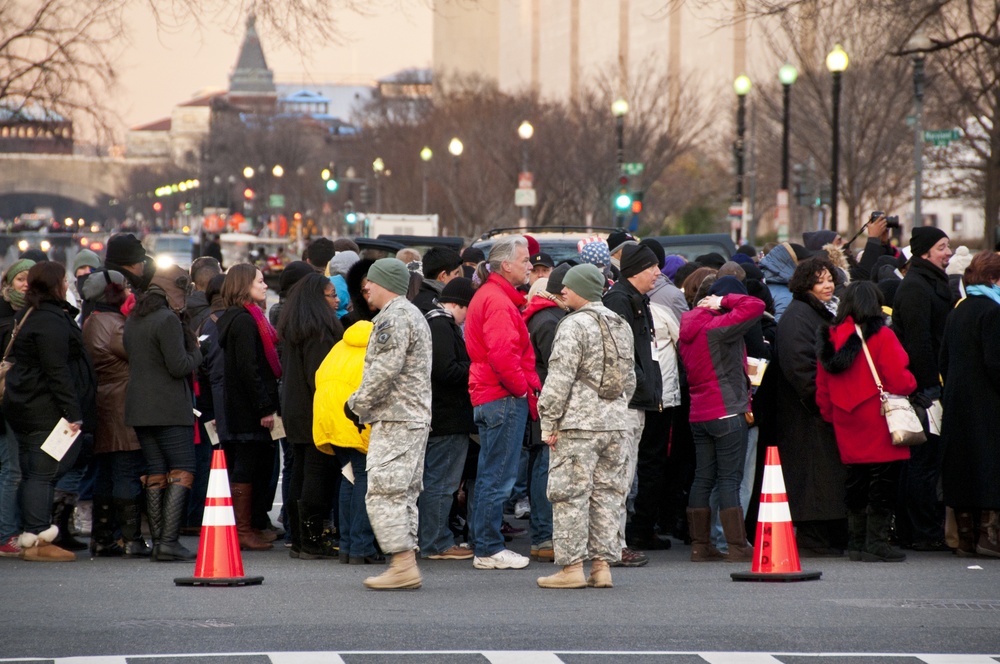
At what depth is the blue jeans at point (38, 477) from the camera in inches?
420

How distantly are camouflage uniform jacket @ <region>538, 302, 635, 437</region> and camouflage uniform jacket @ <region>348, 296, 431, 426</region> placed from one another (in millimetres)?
773

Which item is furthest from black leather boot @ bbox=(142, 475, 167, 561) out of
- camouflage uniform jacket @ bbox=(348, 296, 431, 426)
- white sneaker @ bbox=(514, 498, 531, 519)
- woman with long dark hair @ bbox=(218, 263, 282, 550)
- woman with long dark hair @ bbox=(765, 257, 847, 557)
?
woman with long dark hair @ bbox=(765, 257, 847, 557)

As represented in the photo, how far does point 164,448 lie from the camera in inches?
424

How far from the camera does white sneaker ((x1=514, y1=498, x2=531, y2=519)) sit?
13289mm

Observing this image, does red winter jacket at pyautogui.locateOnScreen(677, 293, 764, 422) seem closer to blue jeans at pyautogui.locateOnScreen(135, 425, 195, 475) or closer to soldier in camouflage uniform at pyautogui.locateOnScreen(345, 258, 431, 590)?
soldier in camouflage uniform at pyautogui.locateOnScreen(345, 258, 431, 590)

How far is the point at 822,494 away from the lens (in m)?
11.1

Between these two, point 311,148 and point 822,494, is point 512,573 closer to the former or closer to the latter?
point 822,494

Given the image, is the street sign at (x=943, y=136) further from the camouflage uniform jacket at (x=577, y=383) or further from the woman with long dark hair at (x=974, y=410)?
the camouflage uniform jacket at (x=577, y=383)

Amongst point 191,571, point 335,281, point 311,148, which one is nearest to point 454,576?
point 191,571

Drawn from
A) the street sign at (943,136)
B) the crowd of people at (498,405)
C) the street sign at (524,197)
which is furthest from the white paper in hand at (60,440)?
the street sign at (524,197)

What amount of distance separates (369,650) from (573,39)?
95307 millimetres

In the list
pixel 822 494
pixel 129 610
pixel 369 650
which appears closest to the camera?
pixel 369 650

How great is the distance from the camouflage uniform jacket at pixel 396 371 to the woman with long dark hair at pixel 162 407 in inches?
69.5

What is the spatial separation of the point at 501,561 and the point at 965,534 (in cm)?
345
